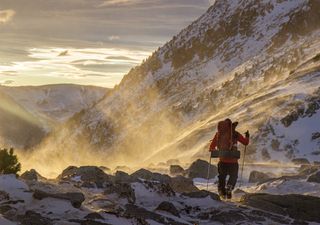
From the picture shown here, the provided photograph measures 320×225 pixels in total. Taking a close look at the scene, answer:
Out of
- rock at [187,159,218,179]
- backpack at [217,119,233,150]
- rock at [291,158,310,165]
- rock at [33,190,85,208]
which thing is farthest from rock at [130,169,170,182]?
rock at [291,158,310,165]

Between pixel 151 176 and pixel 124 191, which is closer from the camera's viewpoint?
pixel 124 191

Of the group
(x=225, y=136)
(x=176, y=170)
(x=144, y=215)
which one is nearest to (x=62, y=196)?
(x=144, y=215)

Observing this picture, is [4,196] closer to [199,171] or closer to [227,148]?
[227,148]

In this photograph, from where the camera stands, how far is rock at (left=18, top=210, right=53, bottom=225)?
10131 millimetres

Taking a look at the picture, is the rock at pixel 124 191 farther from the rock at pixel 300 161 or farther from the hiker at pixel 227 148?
the rock at pixel 300 161

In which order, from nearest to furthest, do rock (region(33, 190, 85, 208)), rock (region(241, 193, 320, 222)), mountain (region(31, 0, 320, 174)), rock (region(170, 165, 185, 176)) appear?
rock (region(33, 190, 85, 208)) → rock (region(241, 193, 320, 222)) → rock (region(170, 165, 185, 176)) → mountain (region(31, 0, 320, 174))

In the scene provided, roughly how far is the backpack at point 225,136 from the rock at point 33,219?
6813 millimetres

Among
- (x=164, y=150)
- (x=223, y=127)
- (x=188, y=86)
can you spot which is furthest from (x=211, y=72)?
(x=223, y=127)

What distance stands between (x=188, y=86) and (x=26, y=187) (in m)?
129

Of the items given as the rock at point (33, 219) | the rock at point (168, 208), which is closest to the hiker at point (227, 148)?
the rock at point (168, 208)

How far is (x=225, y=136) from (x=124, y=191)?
386 cm

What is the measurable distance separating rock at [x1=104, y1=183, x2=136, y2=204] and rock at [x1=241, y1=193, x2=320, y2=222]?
3204 mm

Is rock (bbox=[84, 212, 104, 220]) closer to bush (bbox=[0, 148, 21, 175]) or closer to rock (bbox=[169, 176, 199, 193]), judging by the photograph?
bush (bbox=[0, 148, 21, 175])

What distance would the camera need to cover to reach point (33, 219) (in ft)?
33.7
